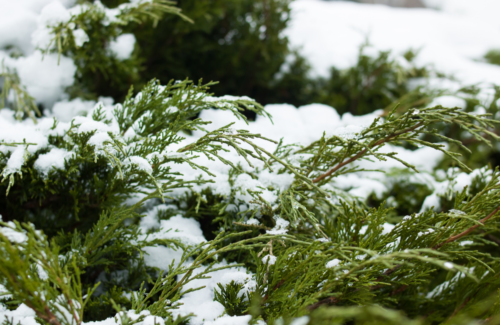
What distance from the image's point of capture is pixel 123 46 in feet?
5.86

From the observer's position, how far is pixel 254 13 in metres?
2.46

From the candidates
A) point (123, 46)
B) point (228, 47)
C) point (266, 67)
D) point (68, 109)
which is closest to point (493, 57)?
point (266, 67)

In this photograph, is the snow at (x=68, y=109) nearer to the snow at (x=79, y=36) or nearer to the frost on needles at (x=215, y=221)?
the frost on needles at (x=215, y=221)

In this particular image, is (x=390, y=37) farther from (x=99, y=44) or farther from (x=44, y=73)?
(x=44, y=73)

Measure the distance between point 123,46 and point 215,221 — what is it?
123 centimetres

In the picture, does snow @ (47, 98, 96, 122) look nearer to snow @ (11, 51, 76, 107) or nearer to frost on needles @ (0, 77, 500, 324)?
snow @ (11, 51, 76, 107)

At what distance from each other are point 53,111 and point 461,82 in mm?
3127

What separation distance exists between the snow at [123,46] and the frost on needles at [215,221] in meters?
0.17

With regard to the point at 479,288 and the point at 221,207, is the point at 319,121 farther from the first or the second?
the point at 479,288

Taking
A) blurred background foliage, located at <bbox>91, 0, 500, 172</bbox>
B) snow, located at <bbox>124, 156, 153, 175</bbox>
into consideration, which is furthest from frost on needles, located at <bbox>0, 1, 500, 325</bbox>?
blurred background foliage, located at <bbox>91, 0, 500, 172</bbox>

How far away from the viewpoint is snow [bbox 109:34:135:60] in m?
1.77

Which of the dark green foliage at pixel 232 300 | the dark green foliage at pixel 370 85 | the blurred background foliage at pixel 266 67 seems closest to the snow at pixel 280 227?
the dark green foliage at pixel 232 300

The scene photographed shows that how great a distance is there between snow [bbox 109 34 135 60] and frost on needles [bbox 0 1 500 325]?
0.56ft

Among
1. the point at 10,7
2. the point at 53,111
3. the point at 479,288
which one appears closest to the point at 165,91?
the point at 53,111
